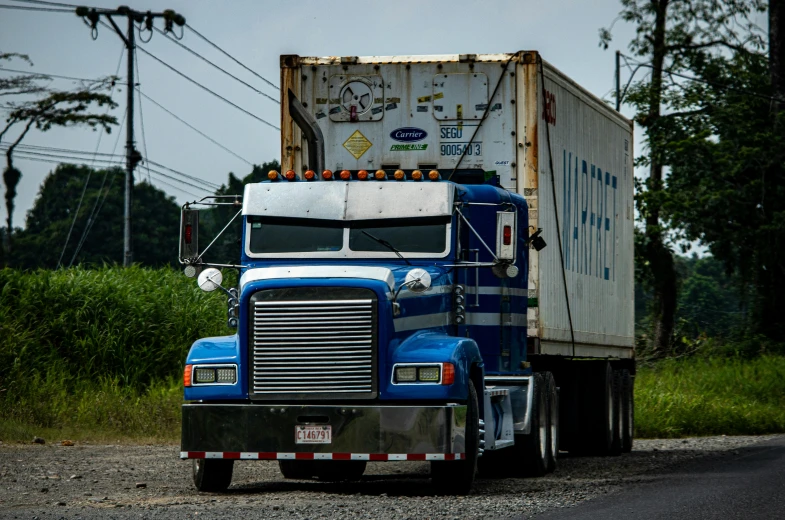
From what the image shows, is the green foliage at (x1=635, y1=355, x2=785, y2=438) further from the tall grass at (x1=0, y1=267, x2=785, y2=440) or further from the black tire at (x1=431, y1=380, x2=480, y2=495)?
the black tire at (x1=431, y1=380, x2=480, y2=495)

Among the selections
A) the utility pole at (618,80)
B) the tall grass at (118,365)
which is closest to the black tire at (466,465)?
the tall grass at (118,365)

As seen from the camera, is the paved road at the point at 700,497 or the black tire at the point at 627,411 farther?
the black tire at the point at 627,411

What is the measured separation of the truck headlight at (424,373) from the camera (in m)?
10.9

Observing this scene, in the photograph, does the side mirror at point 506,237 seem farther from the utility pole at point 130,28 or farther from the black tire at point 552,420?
the utility pole at point 130,28

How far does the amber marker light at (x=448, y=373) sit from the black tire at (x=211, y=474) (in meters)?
2.23

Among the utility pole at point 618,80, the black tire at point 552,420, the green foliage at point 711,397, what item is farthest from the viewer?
the utility pole at point 618,80

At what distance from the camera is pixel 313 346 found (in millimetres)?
11086

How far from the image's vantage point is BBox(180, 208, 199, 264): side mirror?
11.7 meters

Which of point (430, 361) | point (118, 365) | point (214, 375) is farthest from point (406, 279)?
point (118, 365)

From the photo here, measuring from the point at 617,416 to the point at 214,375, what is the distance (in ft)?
29.8

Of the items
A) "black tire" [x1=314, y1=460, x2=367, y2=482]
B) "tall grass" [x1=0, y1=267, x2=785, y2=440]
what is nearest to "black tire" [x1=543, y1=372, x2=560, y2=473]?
"black tire" [x1=314, y1=460, x2=367, y2=482]

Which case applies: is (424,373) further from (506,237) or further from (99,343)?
(99,343)

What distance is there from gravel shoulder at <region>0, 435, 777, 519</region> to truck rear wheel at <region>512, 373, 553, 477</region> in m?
0.22

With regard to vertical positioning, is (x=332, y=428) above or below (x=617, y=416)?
above
